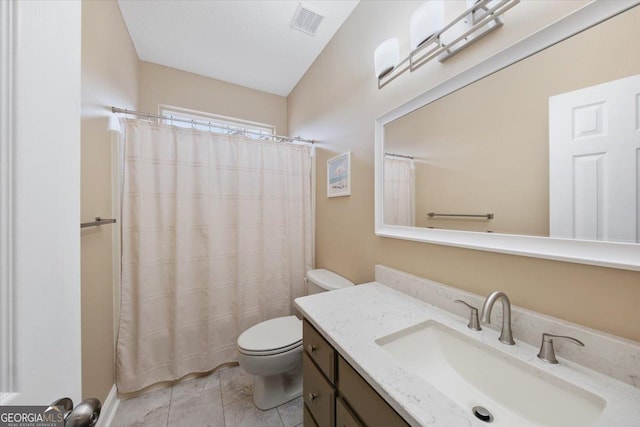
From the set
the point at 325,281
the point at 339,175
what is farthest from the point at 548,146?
the point at 325,281

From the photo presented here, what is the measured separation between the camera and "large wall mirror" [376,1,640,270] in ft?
1.89

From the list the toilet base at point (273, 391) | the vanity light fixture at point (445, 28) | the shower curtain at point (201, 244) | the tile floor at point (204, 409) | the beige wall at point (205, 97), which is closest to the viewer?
the vanity light fixture at point (445, 28)

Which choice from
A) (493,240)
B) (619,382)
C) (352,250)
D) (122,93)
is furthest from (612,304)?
(122,93)

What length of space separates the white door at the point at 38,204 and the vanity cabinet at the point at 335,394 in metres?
0.67

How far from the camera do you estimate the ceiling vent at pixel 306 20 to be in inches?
62.1

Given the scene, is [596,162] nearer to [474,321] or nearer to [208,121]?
[474,321]

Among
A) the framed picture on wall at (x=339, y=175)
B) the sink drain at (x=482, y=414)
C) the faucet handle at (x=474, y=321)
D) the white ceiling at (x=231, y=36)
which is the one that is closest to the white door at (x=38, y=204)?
the sink drain at (x=482, y=414)

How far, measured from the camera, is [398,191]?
4.01 ft

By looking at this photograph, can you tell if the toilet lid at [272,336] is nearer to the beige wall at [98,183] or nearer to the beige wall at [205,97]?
the beige wall at [98,183]

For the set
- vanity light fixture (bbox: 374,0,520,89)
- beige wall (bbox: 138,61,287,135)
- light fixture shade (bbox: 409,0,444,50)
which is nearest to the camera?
vanity light fixture (bbox: 374,0,520,89)

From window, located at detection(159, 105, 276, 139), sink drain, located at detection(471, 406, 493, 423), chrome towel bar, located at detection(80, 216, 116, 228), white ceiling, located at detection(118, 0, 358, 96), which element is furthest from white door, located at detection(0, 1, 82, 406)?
window, located at detection(159, 105, 276, 139)

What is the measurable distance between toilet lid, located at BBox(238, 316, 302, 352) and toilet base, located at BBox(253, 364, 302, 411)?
217mm

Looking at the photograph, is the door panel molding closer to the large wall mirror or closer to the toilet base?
the large wall mirror

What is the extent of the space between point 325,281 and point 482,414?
1.09 metres
